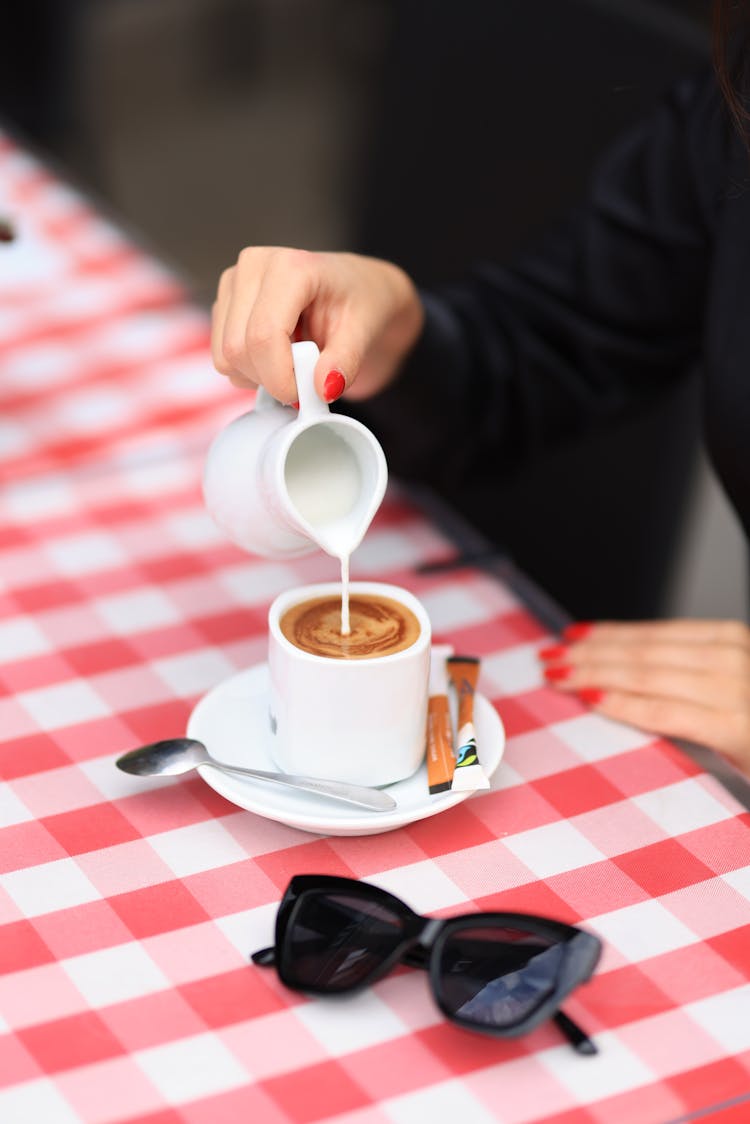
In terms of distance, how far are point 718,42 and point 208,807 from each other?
2.31ft

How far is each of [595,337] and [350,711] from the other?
29.5 inches

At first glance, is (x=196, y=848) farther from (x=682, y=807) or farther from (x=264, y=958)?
(x=682, y=807)

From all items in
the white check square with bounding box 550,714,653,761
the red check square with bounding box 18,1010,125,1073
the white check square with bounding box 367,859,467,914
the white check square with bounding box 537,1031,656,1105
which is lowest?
the white check square with bounding box 550,714,653,761

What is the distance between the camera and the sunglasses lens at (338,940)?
698mm

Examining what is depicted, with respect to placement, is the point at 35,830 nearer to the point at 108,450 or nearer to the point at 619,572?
the point at 108,450

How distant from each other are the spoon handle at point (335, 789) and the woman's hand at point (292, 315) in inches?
9.6

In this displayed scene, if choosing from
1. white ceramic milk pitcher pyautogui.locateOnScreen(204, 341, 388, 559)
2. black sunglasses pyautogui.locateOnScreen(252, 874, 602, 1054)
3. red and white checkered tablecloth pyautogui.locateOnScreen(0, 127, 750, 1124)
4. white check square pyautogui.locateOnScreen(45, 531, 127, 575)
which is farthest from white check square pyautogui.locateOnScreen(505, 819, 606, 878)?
white check square pyautogui.locateOnScreen(45, 531, 127, 575)

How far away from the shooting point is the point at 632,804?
87cm

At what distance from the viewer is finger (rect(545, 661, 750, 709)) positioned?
3.15 ft

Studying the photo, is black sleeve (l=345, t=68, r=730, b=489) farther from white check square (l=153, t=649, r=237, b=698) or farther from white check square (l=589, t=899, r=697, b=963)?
white check square (l=589, t=899, r=697, b=963)

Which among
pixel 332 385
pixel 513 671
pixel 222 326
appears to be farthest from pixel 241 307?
pixel 513 671

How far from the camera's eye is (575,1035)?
68cm

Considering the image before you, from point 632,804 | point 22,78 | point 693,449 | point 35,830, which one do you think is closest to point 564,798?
point 632,804

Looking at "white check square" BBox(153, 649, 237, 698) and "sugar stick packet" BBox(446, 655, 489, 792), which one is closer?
"sugar stick packet" BBox(446, 655, 489, 792)
